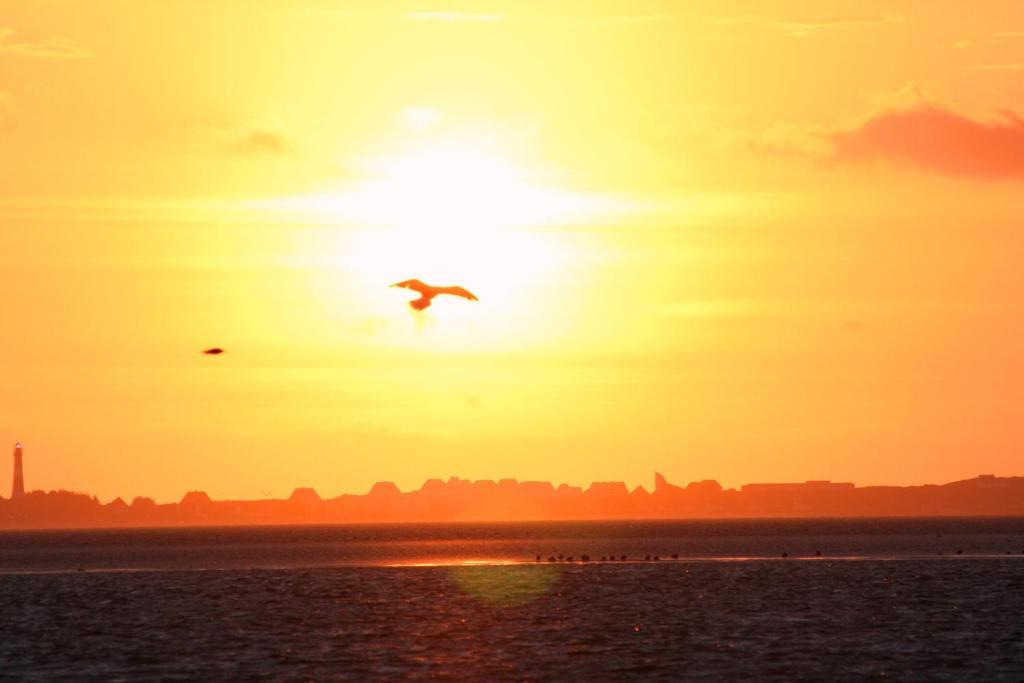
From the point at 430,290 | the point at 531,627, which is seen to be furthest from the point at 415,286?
the point at 531,627

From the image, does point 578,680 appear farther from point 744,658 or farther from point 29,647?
point 29,647

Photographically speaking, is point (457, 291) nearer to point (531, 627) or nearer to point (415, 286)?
point (415, 286)

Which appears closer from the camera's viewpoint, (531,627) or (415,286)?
(415,286)

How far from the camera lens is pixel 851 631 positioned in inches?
4171

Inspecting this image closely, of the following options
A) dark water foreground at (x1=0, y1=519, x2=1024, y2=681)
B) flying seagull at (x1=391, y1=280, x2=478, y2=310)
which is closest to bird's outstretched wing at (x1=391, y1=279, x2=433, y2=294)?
flying seagull at (x1=391, y1=280, x2=478, y2=310)

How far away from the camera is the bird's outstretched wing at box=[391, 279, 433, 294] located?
226 ft

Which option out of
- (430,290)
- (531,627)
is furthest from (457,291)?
(531,627)

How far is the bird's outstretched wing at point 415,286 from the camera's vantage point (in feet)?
226

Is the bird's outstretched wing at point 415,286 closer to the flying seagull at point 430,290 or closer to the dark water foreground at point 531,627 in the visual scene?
the flying seagull at point 430,290

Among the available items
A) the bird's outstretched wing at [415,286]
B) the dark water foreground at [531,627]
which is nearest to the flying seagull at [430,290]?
the bird's outstretched wing at [415,286]

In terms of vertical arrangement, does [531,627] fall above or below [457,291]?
below

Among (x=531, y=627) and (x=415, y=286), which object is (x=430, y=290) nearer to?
(x=415, y=286)

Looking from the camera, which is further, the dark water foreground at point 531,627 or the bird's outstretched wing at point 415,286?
the dark water foreground at point 531,627

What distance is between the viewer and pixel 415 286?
69.8 m
